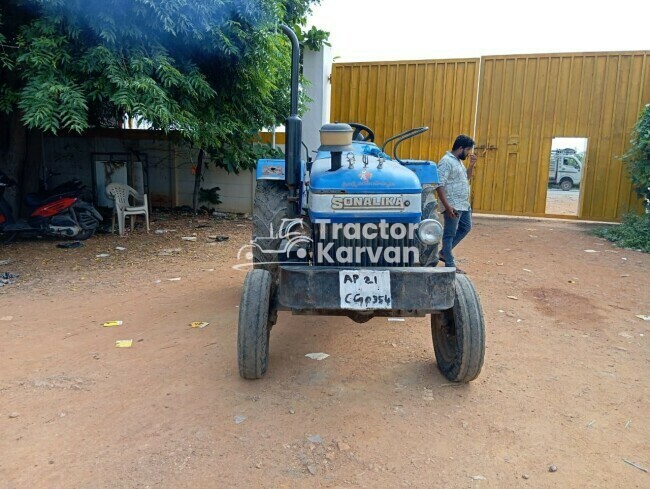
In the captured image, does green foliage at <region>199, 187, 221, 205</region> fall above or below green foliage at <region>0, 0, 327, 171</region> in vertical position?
below

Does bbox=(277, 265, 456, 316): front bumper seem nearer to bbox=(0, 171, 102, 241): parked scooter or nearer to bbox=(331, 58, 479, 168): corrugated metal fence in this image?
bbox=(0, 171, 102, 241): parked scooter

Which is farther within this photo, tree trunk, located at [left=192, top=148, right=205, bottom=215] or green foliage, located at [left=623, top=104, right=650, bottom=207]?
tree trunk, located at [left=192, top=148, right=205, bottom=215]

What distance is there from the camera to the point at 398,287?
3.09 m

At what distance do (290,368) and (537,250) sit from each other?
5753 millimetres

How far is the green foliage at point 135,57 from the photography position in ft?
19.6

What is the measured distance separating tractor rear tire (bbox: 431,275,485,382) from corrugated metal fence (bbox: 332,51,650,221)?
8320mm

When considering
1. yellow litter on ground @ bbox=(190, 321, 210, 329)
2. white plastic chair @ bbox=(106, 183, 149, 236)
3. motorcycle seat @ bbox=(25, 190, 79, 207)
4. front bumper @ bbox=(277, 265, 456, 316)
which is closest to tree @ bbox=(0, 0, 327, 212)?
motorcycle seat @ bbox=(25, 190, 79, 207)

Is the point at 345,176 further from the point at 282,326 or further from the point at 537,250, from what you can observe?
the point at 537,250

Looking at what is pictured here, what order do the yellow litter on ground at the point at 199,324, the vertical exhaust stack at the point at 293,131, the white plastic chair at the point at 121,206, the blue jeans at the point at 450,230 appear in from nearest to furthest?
the vertical exhaust stack at the point at 293,131 < the yellow litter on ground at the point at 199,324 < the blue jeans at the point at 450,230 < the white plastic chair at the point at 121,206

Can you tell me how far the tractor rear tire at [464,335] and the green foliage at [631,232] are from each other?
617cm

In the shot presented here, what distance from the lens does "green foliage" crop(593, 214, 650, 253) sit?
27.9ft

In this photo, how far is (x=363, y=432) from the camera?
2967 mm

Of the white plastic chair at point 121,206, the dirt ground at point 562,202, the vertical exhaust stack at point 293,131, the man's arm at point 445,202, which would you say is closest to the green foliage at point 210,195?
the white plastic chair at point 121,206

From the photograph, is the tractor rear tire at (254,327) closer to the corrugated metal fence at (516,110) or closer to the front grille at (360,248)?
the front grille at (360,248)
